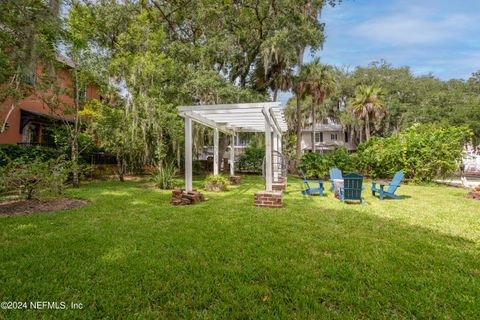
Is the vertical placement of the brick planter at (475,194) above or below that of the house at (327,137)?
below

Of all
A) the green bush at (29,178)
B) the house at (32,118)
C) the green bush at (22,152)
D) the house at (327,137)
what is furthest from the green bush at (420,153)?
the house at (327,137)

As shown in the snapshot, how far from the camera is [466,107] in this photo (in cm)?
2264

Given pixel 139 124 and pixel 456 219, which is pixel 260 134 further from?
pixel 456 219

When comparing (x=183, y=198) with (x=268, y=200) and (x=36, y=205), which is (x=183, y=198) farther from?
(x=36, y=205)

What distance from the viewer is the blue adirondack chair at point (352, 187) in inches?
239

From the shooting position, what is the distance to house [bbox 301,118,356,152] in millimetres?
29219

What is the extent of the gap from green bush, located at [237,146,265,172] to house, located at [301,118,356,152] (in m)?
14.4

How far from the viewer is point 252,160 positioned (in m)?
16.2

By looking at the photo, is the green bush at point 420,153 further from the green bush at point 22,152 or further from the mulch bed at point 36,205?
the green bush at point 22,152

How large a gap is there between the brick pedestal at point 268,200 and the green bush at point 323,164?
763 centimetres

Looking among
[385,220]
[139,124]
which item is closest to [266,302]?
[385,220]

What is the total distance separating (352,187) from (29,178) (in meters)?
7.58

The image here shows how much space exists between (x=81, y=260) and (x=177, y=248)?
108 cm

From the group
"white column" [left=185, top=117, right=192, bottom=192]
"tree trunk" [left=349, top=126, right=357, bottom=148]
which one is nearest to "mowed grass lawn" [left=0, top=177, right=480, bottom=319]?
"white column" [left=185, top=117, right=192, bottom=192]
